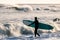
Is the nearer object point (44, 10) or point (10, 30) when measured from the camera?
point (10, 30)

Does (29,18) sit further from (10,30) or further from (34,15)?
(10,30)

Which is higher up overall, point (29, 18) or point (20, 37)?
point (29, 18)

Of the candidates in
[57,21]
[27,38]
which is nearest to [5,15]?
[27,38]

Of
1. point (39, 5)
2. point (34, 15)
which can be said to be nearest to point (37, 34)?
point (34, 15)

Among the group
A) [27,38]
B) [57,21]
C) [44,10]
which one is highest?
[44,10]

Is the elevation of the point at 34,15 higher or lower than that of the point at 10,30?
higher

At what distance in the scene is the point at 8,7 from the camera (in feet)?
5.31

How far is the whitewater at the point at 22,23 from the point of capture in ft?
5.03

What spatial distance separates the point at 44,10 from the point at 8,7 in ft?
1.32

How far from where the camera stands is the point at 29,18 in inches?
62.9

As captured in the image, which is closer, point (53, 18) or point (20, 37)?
point (20, 37)

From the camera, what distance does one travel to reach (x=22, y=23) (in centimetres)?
159

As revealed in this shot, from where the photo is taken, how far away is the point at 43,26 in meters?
1.64

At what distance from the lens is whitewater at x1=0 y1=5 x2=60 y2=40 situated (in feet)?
5.03
